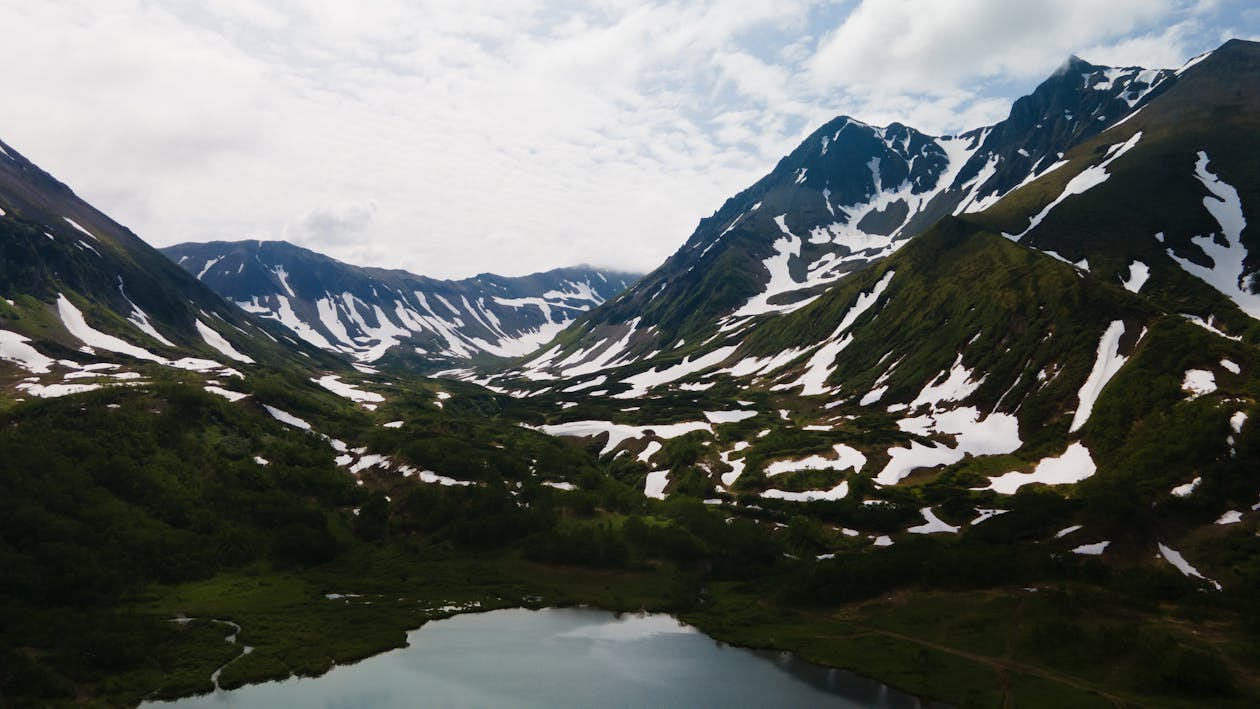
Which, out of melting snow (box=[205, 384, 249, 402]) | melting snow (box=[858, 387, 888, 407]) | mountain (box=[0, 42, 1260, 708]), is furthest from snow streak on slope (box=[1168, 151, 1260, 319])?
melting snow (box=[205, 384, 249, 402])

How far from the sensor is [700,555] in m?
112

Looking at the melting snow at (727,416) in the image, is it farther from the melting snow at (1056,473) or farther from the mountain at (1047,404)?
the melting snow at (1056,473)

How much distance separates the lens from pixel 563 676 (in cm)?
7444

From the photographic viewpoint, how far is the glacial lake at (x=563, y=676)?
6831 centimetres

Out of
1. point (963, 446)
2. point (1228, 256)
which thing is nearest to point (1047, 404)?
point (963, 446)

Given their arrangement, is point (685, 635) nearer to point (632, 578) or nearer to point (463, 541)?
point (632, 578)

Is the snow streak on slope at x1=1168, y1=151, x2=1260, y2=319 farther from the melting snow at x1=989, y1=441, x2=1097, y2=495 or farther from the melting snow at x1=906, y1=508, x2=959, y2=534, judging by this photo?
the melting snow at x1=906, y1=508, x2=959, y2=534

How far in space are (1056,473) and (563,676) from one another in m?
81.0

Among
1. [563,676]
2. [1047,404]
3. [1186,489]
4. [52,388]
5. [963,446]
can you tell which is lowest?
[563,676]

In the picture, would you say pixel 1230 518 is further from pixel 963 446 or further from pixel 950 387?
pixel 950 387

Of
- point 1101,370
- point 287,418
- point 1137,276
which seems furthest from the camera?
point 1137,276

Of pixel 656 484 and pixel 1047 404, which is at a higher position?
pixel 1047 404

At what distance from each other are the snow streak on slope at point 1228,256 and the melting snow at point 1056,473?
7323cm

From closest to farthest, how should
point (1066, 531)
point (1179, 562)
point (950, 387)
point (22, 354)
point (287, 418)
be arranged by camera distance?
1. point (1179, 562)
2. point (1066, 531)
3. point (287, 418)
4. point (950, 387)
5. point (22, 354)
